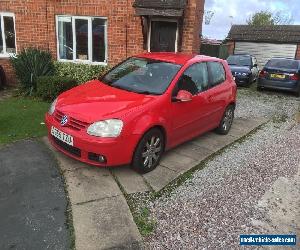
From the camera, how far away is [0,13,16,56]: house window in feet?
37.8

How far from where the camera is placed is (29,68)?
10102mm

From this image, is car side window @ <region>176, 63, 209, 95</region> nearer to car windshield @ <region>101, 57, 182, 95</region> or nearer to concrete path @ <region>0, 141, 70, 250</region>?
car windshield @ <region>101, 57, 182, 95</region>

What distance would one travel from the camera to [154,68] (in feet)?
19.1

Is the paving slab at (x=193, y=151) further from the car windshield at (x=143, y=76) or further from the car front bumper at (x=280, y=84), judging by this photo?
the car front bumper at (x=280, y=84)

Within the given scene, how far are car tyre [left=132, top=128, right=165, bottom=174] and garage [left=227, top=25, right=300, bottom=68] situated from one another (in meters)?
23.7

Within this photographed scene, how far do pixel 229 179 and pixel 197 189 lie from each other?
2.37 feet

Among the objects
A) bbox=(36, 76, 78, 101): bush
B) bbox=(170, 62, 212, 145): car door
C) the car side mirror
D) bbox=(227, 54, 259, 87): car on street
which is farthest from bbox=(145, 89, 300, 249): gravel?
bbox=(227, 54, 259, 87): car on street

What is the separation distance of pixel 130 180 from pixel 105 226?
3.84 ft

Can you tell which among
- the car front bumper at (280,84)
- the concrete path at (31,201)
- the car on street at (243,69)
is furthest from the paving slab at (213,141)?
the car on street at (243,69)

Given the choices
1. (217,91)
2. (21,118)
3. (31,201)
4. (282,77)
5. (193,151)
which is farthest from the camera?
(282,77)

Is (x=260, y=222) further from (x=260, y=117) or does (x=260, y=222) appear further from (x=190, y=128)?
→ (x=260, y=117)

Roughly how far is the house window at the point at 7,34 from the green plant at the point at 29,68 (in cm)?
170

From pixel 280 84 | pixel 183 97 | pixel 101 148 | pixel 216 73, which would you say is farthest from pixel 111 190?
pixel 280 84

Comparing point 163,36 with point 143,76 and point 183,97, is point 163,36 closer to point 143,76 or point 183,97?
point 143,76
